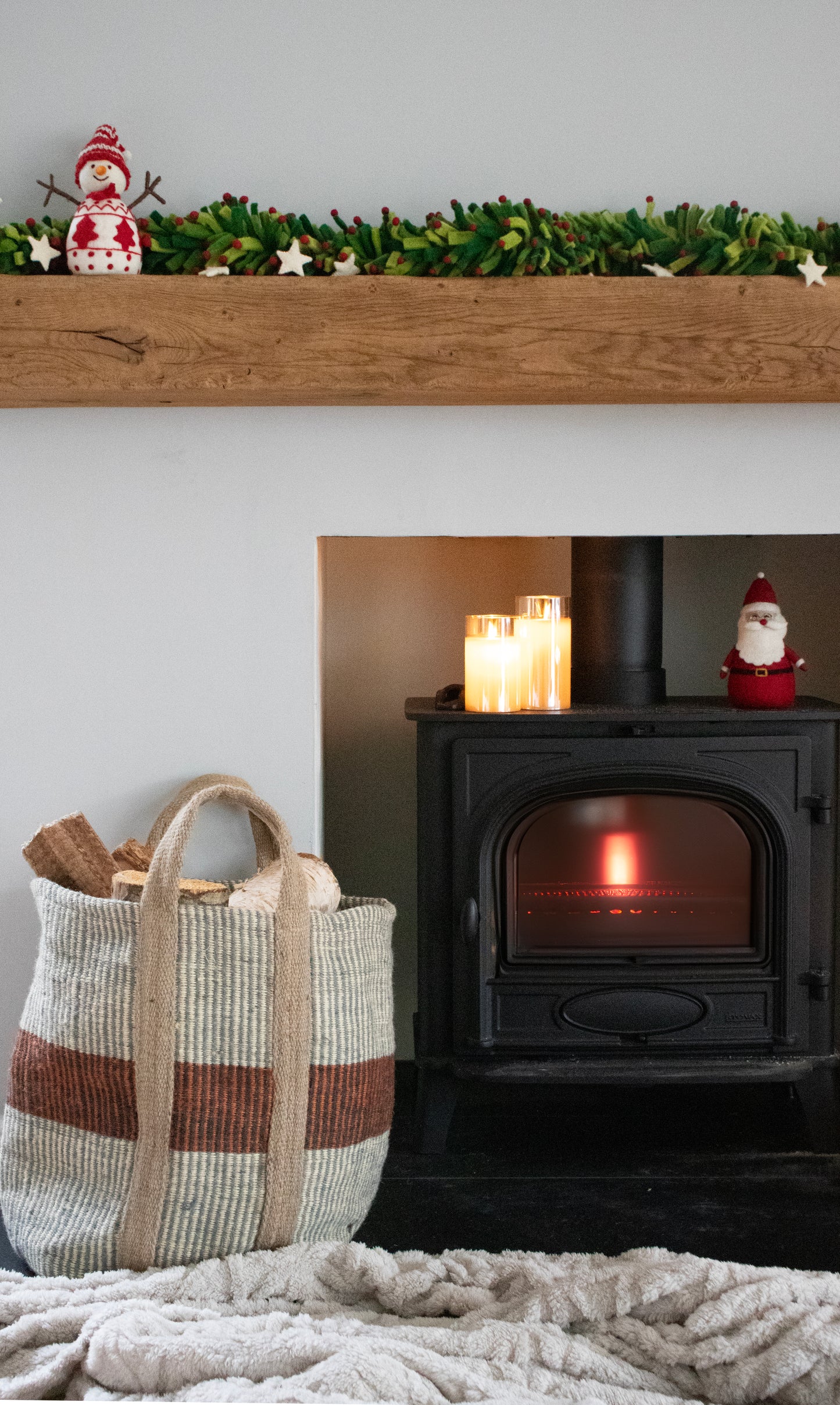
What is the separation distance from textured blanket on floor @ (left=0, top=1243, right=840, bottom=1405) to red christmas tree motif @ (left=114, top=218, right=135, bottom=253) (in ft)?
4.21

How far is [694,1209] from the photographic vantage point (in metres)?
1.57

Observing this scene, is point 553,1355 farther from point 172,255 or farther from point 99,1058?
point 172,255

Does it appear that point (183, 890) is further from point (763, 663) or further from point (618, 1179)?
point (763, 663)

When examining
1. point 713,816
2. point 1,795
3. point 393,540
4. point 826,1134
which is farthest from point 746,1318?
point 393,540

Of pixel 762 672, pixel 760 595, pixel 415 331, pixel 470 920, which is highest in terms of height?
pixel 415 331

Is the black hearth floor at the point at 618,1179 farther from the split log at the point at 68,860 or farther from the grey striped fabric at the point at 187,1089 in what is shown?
the split log at the point at 68,860

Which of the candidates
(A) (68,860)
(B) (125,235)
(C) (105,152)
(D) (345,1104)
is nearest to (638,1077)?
(D) (345,1104)

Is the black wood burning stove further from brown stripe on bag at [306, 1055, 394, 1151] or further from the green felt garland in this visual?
the green felt garland

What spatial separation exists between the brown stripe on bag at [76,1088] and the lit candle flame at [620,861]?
0.81m

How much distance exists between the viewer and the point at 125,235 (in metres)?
1.48

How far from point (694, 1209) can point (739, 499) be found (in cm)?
101

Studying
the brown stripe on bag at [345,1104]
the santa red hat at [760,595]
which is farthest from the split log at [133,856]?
the santa red hat at [760,595]

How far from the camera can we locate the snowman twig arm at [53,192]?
1513mm

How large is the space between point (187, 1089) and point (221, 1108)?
47 mm
